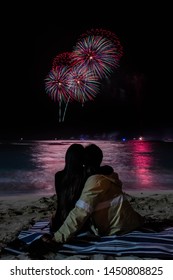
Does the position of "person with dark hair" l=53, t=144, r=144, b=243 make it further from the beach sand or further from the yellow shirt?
the beach sand

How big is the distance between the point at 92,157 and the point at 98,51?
9.94 m

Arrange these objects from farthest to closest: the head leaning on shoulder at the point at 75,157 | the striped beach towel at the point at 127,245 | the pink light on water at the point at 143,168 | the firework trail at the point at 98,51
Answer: the pink light on water at the point at 143,168 → the firework trail at the point at 98,51 → the head leaning on shoulder at the point at 75,157 → the striped beach towel at the point at 127,245

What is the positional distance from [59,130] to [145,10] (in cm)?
11516

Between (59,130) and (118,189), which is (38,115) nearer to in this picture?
(59,130)

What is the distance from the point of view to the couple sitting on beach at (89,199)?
3.84 metres

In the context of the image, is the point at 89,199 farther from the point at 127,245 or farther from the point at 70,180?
the point at 127,245

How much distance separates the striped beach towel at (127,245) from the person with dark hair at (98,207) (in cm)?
9

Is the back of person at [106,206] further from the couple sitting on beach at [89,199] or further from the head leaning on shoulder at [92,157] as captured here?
the head leaning on shoulder at [92,157]

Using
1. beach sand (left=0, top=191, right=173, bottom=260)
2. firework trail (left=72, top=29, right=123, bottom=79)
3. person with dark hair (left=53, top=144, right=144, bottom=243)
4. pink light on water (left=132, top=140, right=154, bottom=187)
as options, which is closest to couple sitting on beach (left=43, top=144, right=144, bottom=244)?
person with dark hair (left=53, top=144, right=144, bottom=243)

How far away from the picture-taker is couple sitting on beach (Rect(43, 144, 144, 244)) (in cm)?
384

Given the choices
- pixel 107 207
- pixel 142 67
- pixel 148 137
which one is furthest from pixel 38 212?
pixel 148 137

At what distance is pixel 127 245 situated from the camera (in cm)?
391

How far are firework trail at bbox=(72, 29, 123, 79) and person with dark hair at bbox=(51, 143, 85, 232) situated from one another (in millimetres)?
8574

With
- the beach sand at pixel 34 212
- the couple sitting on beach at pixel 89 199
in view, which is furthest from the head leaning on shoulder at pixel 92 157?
the beach sand at pixel 34 212
